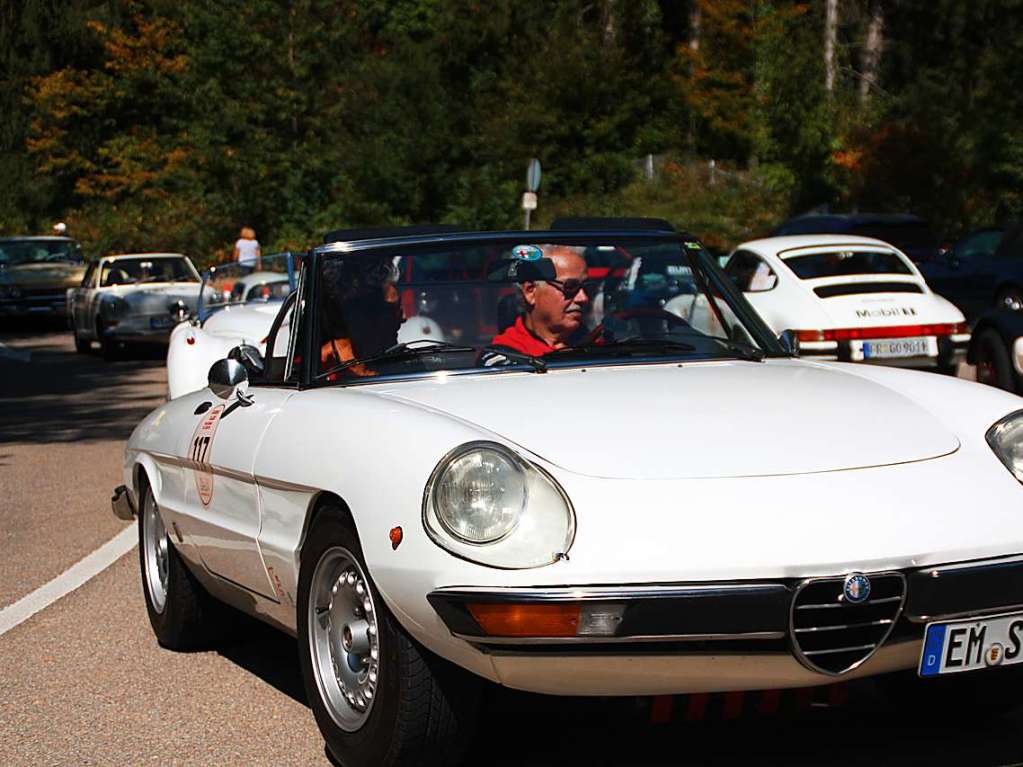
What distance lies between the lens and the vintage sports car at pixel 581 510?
376 cm

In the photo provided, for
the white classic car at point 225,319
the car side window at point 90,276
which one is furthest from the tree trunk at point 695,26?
the white classic car at point 225,319

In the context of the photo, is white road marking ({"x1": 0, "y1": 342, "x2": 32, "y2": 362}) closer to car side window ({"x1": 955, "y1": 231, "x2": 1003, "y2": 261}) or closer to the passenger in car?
car side window ({"x1": 955, "y1": 231, "x2": 1003, "y2": 261})

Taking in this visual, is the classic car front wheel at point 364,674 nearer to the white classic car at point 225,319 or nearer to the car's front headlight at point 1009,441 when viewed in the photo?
the car's front headlight at point 1009,441

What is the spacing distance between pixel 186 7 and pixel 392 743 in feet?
165

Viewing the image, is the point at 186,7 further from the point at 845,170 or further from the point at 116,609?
the point at 116,609

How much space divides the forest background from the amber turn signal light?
110ft

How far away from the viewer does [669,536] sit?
380cm

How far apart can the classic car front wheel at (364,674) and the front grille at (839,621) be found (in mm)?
823

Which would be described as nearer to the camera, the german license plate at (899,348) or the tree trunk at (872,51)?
the german license plate at (899,348)

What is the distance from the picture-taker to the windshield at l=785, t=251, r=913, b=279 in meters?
17.1

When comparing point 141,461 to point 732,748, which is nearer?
point 732,748

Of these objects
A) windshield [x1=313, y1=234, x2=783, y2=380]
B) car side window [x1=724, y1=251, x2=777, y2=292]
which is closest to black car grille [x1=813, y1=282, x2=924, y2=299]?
car side window [x1=724, y1=251, x2=777, y2=292]

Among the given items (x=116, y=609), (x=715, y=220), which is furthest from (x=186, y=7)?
(x=116, y=609)

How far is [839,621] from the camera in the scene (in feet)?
12.4
